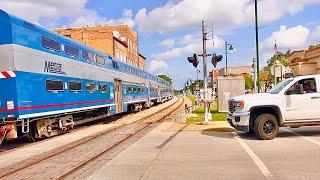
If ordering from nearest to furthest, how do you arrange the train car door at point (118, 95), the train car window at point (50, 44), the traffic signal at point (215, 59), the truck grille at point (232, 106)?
the truck grille at point (232, 106) < the train car window at point (50, 44) < the traffic signal at point (215, 59) < the train car door at point (118, 95)

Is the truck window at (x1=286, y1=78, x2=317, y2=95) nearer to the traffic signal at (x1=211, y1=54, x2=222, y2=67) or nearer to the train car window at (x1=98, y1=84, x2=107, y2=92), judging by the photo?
the traffic signal at (x1=211, y1=54, x2=222, y2=67)

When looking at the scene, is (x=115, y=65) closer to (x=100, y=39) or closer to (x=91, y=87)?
(x=91, y=87)

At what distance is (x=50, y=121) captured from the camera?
18.1m

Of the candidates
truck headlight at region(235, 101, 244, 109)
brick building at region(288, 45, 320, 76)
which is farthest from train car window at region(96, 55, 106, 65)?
brick building at region(288, 45, 320, 76)

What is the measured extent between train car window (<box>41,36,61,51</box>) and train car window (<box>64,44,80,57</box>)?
0.82 m

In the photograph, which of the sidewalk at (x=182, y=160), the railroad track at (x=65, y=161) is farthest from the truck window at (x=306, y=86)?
the railroad track at (x=65, y=161)

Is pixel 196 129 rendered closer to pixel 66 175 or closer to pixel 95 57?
pixel 95 57

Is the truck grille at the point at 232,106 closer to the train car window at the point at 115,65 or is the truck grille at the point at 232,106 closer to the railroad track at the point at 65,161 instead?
A: the railroad track at the point at 65,161

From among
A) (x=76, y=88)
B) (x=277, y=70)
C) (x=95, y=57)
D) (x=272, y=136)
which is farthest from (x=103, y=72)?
(x=272, y=136)

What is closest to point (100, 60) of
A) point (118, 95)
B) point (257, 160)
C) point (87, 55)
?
point (87, 55)

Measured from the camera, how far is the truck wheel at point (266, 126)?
14.7 metres

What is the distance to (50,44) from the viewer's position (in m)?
17.8

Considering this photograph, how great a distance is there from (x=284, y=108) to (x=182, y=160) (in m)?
5.21

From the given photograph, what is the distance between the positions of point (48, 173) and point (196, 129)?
32.9 ft
